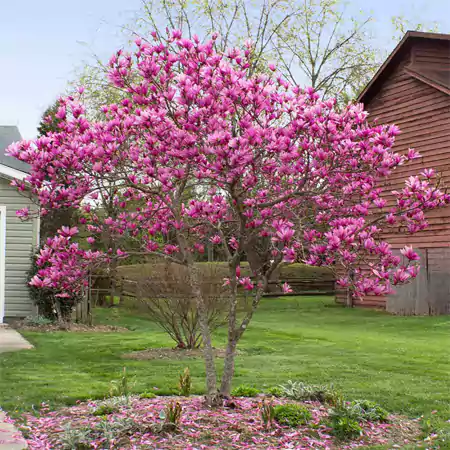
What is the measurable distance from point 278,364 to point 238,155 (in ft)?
17.8

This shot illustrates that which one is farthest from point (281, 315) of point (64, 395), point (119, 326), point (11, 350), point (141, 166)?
point (141, 166)

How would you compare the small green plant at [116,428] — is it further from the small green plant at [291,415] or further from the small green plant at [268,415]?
the small green plant at [291,415]

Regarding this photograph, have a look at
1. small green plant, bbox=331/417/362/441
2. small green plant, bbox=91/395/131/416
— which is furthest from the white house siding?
small green plant, bbox=331/417/362/441

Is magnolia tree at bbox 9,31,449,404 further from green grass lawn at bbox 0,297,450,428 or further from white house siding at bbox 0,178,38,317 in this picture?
white house siding at bbox 0,178,38,317

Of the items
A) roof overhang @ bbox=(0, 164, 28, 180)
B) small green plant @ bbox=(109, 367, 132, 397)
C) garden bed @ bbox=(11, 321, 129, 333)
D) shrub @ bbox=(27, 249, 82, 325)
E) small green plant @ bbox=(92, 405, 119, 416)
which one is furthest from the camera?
roof overhang @ bbox=(0, 164, 28, 180)

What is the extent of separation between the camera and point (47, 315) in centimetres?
1427

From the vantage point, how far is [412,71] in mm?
18672

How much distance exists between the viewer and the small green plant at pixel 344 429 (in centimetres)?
537

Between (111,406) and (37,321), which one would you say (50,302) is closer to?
(37,321)

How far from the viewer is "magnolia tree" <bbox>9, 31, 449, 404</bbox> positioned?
4.84m

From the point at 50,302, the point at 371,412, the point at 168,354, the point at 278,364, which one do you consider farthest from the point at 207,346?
the point at 50,302

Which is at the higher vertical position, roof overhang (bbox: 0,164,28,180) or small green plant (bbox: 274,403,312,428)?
roof overhang (bbox: 0,164,28,180)

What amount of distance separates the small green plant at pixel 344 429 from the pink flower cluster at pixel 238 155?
108 centimetres

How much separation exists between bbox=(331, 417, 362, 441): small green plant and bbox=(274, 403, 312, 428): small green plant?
281 mm
